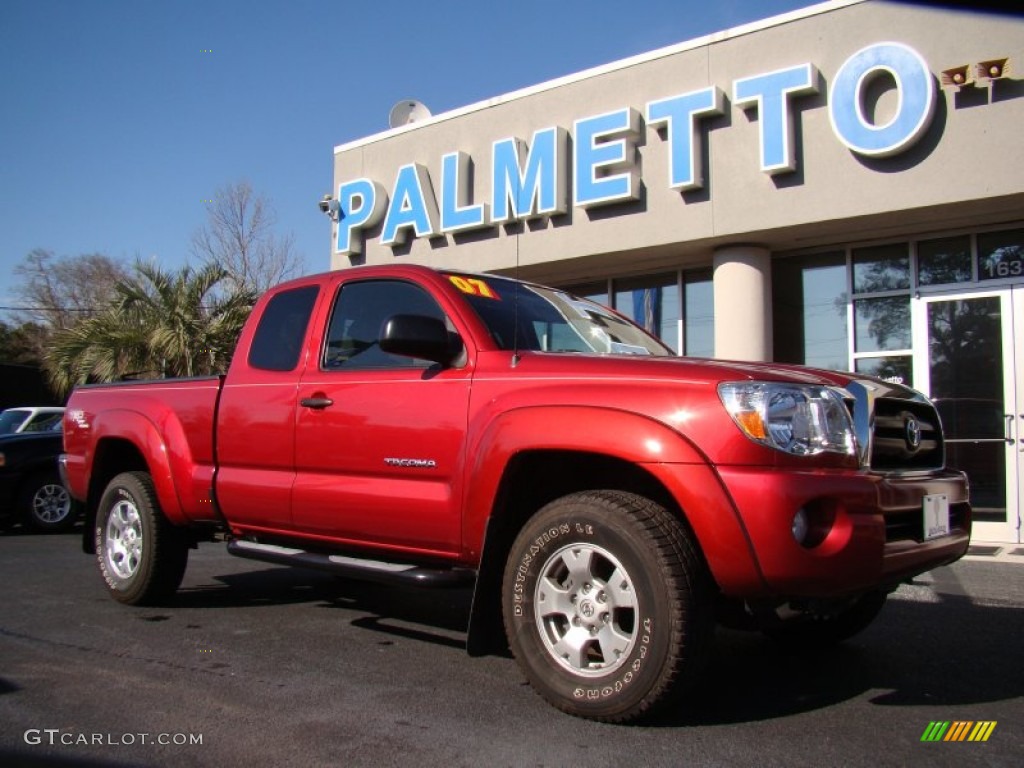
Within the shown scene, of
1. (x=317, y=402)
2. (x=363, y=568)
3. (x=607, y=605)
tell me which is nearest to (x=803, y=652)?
(x=607, y=605)

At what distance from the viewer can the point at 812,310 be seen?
34.6 feet

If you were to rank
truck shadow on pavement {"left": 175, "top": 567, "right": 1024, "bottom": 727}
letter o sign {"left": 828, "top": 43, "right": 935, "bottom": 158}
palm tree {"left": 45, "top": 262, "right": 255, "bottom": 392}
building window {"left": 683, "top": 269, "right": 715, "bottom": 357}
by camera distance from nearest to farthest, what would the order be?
truck shadow on pavement {"left": 175, "top": 567, "right": 1024, "bottom": 727} → letter o sign {"left": 828, "top": 43, "right": 935, "bottom": 158} → building window {"left": 683, "top": 269, "right": 715, "bottom": 357} → palm tree {"left": 45, "top": 262, "right": 255, "bottom": 392}

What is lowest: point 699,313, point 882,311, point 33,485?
point 33,485

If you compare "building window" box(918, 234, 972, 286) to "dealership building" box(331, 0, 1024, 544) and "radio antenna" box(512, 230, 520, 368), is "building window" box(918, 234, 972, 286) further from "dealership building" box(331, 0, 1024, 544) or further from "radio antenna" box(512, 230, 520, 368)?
"radio antenna" box(512, 230, 520, 368)

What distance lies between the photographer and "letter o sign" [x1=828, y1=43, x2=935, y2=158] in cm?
869

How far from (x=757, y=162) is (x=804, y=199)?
69 cm

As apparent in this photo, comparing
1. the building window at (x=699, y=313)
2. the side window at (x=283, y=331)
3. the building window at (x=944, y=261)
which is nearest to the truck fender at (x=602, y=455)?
the side window at (x=283, y=331)

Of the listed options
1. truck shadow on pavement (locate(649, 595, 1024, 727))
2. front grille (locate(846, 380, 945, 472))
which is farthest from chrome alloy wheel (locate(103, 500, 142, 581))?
front grille (locate(846, 380, 945, 472))

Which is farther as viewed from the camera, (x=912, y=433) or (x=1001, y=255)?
(x=1001, y=255)

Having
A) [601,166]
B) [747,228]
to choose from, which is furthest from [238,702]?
[601,166]

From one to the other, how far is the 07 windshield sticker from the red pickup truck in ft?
0.06

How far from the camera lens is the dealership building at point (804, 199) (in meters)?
8.70

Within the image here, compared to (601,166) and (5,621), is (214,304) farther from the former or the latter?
(5,621)

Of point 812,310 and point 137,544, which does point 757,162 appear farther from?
point 137,544
